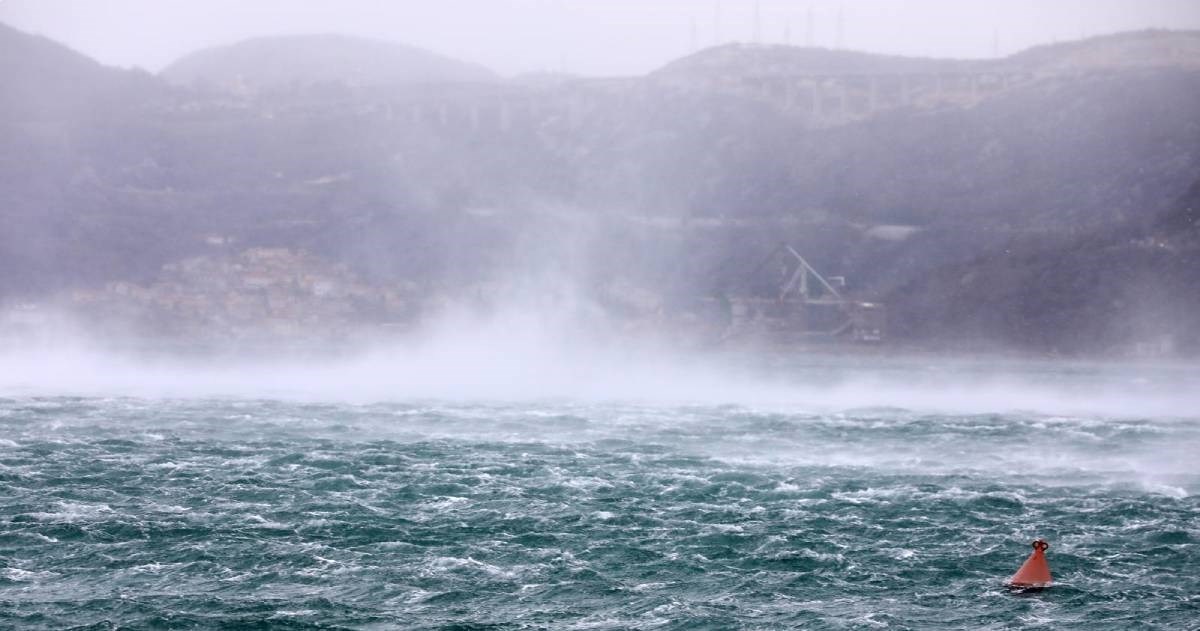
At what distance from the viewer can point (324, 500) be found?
3503cm

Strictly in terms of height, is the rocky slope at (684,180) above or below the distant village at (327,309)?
above

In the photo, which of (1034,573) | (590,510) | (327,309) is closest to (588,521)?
(590,510)

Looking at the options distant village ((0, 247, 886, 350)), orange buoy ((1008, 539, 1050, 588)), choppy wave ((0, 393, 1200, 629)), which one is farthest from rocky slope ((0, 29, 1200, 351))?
orange buoy ((1008, 539, 1050, 588))

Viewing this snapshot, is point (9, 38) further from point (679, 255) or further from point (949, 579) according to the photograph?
point (949, 579)

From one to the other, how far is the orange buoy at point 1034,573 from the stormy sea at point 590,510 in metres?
0.36

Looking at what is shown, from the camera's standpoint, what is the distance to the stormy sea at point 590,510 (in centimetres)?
2544

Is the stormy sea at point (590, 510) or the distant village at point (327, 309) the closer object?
the stormy sea at point (590, 510)

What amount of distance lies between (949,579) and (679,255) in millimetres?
68835

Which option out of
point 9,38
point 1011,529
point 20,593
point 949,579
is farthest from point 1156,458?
point 9,38

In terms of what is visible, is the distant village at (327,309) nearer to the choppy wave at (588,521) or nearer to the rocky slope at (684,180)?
the rocky slope at (684,180)

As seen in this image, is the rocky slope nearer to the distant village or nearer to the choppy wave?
the distant village

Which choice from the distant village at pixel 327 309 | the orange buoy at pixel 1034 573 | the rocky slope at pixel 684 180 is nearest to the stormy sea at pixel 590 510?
the orange buoy at pixel 1034 573

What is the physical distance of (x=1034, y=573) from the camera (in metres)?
26.9

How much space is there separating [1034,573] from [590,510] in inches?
453
